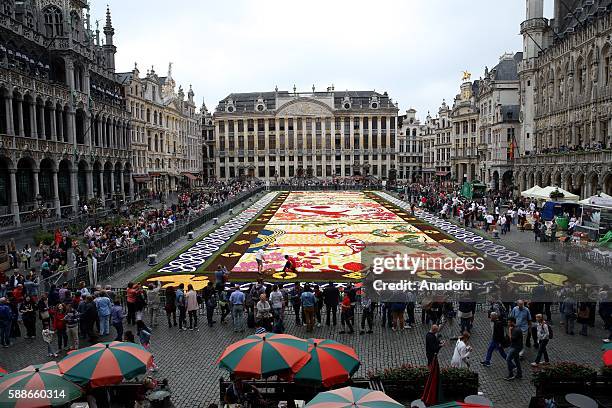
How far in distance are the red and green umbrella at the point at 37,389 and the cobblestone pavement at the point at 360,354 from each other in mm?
2810

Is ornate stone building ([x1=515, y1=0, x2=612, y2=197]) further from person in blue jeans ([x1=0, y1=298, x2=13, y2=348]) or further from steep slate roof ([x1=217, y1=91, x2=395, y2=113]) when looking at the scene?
steep slate roof ([x1=217, y1=91, x2=395, y2=113])

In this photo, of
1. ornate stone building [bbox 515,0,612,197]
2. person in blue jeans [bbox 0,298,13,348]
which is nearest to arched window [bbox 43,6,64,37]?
person in blue jeans [bbox 0,298,13,348]

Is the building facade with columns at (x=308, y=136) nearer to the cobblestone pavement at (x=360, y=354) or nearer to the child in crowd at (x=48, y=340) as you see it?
the cobblestone pavement at (x=360, y=354)

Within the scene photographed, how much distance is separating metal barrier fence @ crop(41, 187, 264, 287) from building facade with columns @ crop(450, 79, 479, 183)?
5467cm

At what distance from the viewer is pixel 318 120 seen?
98.7m

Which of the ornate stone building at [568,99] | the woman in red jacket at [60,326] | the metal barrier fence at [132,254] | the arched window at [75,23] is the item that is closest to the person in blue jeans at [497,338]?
the woman in red jacket at [60,326]

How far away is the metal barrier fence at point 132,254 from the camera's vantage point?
1802cm

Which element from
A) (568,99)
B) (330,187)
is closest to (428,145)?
(330,187)

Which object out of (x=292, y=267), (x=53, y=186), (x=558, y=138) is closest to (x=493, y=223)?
(x=292, y=267)

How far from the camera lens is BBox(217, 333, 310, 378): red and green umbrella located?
8398mm

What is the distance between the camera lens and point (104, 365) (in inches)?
331

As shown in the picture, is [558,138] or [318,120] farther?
[318,120]

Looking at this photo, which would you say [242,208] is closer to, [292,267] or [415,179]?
[292,267]

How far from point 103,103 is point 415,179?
74058 millimetres
